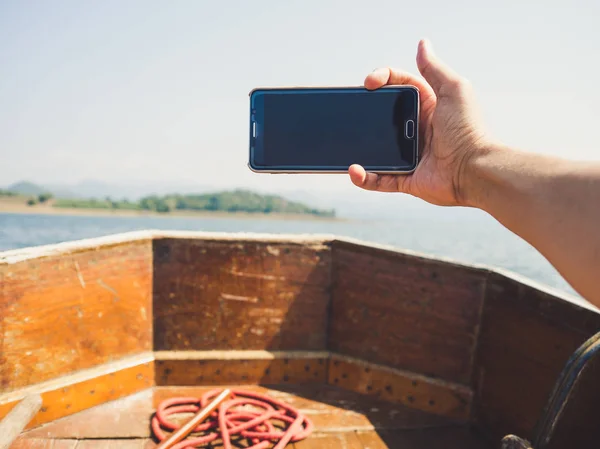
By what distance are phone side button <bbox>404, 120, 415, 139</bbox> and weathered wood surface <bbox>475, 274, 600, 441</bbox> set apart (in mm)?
1577

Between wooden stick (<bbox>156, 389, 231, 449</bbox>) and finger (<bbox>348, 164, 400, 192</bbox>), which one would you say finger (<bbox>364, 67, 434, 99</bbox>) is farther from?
wooden stick (<bbox>156, 389, 231, 449</bbox>)

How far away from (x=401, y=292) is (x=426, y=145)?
196 cm

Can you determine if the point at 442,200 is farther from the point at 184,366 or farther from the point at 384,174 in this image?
the point at 184,366

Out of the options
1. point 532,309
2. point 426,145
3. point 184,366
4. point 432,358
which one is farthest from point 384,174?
point 184,366

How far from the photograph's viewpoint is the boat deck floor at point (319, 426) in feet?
9.40

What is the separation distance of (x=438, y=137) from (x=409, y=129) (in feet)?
0.46

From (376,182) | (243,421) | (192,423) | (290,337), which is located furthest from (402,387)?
(376,182)

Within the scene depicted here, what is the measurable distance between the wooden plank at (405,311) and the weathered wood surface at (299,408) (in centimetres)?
31

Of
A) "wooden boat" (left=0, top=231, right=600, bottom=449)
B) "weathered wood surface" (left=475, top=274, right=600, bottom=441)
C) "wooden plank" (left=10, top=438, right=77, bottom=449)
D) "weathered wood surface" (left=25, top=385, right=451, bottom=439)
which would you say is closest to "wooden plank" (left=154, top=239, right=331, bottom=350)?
"wooden boat" (left=0, top=231, right=600, bottom=449)

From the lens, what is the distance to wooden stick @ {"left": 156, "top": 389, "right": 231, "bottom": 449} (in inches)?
105

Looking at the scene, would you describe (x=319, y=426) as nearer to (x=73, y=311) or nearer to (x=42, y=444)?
(x=42, y=444)

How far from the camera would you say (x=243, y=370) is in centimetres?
359

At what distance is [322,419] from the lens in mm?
3219

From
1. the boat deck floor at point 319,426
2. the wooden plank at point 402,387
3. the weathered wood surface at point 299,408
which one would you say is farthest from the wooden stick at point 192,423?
the wooden plank at point 402,387
